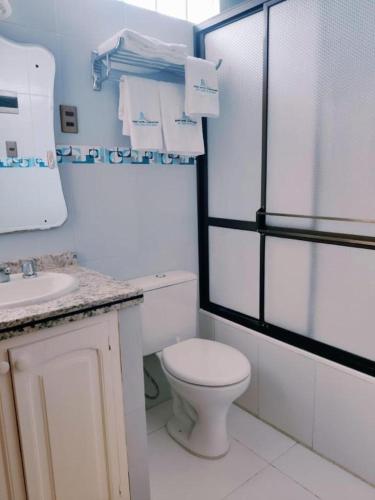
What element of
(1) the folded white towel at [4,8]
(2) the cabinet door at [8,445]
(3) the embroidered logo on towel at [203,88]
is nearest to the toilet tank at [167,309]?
(2) the cabinet door at [8,445]

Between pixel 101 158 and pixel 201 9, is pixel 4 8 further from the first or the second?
pixel 201 9

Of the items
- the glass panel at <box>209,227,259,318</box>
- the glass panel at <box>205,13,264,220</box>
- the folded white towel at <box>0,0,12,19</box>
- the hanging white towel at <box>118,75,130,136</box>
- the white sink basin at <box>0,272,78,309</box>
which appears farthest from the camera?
the glass panel at <box>209,227,259,318</box>

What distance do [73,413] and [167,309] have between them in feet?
2.64

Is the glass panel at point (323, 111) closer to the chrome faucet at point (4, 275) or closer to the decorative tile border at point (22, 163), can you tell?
the decorative tile border at point (22, 163)

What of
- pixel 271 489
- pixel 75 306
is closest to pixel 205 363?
pixel 271 489

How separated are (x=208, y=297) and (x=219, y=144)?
2.93 ft

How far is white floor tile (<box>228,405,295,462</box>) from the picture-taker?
1.80 metres

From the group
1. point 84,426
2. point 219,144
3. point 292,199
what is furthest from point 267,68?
point 84,426

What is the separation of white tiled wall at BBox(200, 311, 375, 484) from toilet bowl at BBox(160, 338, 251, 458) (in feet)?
0.78

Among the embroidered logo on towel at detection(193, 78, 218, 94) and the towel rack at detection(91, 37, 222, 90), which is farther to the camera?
the embroidered logo on towel at detection(193, 78, 218, 94)

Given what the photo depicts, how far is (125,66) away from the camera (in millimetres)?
1793

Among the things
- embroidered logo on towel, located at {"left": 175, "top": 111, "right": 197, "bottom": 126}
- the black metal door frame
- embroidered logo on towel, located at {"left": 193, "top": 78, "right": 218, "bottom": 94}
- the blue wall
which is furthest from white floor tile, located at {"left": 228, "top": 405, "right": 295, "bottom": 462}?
embroidered logo on towel, located at {"left": 193, "top": 78, "right": 218, "bottom": 94}

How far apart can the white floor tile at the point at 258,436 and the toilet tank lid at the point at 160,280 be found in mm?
786

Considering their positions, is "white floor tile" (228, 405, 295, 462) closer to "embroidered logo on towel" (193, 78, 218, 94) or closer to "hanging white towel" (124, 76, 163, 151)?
"hanging white towel" (124, 76, 163, 151)
